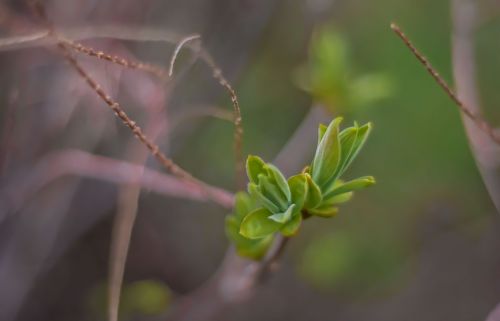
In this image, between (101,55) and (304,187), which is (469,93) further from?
(101,55)

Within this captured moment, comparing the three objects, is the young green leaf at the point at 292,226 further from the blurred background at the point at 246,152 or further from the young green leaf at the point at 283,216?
the blurred background at the point at 246,152

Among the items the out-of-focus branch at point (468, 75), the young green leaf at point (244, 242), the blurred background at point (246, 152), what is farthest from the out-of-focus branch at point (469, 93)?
the young green leaf at point (244, 242)

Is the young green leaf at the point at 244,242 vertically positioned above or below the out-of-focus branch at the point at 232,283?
above

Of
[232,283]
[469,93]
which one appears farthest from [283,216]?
[469,93]

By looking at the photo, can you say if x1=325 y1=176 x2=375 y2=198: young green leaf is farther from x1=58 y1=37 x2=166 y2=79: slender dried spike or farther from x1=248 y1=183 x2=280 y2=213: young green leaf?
x1=58 y1=37 x2=166 y2=79: slender dried spike

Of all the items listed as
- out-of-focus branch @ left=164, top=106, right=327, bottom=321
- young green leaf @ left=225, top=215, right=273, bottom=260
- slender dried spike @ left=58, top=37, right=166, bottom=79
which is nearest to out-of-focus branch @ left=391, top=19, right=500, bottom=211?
out-of-focus branch @ left=164, top=106, right=327, bottom=321

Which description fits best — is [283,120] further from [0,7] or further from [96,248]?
[0,7]
